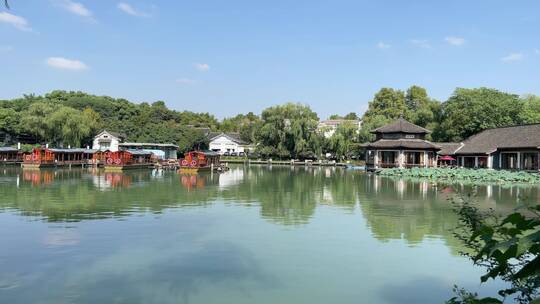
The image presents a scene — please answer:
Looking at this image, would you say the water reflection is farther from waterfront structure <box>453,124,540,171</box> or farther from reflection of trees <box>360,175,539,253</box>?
waterfront structure <box>453,124,540,171</box>

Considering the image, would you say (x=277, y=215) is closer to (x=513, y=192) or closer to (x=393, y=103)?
(x=513, y=192)

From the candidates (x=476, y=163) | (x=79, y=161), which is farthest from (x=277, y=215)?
(x=79, y=161)

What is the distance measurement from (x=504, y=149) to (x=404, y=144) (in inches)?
350

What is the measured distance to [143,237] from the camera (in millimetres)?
12898

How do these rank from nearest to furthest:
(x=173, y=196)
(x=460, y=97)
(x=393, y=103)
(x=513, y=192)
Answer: (x=173, y=196) < (x=513, y=192) < (x=460, y=97) < (x=393, y=103)

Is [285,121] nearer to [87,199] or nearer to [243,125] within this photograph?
[243,125]

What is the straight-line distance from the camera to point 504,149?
137 feet

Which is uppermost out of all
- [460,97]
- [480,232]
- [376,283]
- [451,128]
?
[460,97]

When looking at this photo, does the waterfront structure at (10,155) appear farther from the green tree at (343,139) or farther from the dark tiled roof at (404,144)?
the dark tiled roof at (404,144)

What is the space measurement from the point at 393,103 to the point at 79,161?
4840 cm

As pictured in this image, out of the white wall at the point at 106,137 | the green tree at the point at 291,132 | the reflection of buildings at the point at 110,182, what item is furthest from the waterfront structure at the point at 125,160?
the green tree at the point at 291,132

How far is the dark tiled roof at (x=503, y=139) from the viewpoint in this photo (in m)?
40.0

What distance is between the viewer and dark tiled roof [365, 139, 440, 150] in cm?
4665

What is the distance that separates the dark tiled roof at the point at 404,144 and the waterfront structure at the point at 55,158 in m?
31.4
